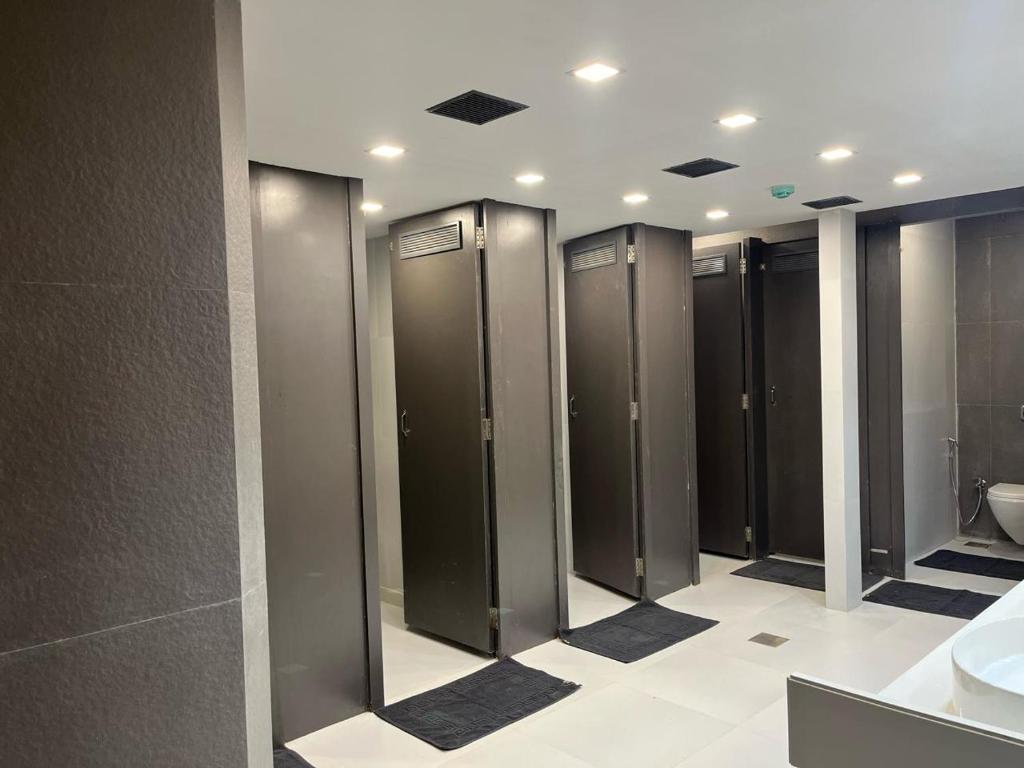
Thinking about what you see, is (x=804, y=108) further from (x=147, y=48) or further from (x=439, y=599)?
(x=439, y=599)

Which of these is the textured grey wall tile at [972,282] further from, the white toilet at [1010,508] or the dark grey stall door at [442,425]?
the dark grey stall door at [442,425]

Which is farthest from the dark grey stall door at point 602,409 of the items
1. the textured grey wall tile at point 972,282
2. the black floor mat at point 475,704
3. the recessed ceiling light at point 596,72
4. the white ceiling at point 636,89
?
the textured grey wall tile at point 972,282

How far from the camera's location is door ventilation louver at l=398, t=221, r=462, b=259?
168 inches

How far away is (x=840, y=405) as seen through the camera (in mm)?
4805

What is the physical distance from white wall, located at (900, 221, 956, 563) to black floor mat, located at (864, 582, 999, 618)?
52cm

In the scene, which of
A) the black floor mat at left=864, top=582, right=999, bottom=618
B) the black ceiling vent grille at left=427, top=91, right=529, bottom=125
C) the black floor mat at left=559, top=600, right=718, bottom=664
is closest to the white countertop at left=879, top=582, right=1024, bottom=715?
the black ceiling vent grille at left=427, top=91, right=529, bottom=125

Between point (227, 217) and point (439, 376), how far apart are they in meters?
2.76

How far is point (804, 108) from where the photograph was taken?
273 centimetres

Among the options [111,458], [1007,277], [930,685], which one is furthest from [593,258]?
[111,458]

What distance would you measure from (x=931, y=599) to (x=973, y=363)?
2250mm

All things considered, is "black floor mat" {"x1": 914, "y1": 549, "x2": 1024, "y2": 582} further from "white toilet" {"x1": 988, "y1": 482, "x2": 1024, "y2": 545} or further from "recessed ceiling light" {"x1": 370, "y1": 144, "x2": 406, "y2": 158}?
"recessed ceiling light" {"x1": 370, "y1": 144, "x2": 406, "y2": 158}

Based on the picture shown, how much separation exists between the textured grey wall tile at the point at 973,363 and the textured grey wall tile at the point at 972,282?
0.09m

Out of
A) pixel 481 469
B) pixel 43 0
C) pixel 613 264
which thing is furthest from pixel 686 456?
pixel 43 0

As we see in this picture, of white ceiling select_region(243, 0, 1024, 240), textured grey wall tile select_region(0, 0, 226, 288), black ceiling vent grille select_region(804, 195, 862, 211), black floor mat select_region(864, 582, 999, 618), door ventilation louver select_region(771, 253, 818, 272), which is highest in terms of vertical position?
black ceiling vent grille select_region(804, 195, 862, 211)
